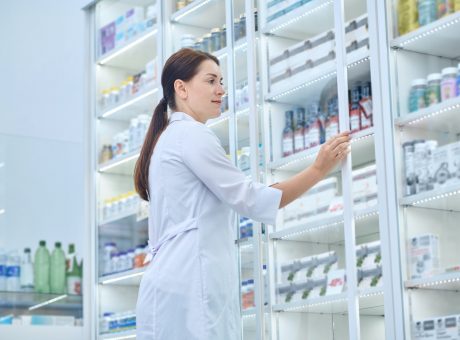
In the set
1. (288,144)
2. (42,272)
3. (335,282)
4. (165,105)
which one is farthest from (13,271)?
(165,105)

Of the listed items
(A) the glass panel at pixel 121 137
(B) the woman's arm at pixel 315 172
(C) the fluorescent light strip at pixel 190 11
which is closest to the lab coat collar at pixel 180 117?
(B) the woman's arm at pixel 315 172

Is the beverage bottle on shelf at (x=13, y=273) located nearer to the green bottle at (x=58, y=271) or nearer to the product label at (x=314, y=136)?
the green bottle at (x=58, y=271)

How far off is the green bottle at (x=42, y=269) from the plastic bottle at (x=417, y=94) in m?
3.12

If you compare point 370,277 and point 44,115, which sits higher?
point 44,115

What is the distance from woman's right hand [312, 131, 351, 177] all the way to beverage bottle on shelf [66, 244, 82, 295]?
11.0 ft

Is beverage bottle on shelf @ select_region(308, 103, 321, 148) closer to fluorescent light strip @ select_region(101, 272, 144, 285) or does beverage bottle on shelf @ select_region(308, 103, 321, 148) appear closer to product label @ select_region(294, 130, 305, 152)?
product label @ select_region(294, 130, 305, 152)

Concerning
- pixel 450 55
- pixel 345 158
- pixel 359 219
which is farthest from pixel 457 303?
pixel 450 55

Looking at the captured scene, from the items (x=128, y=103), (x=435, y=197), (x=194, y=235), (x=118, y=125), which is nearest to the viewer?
(x=194, y=235)

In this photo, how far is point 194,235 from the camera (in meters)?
2.92

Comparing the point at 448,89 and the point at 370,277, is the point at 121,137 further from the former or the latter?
the point at 448,89

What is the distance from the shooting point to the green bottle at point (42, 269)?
6.13 m

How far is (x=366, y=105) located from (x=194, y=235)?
1300 millimetres

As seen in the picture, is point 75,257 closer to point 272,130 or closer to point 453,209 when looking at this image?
point 272,130

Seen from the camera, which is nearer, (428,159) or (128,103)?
(428,159)
